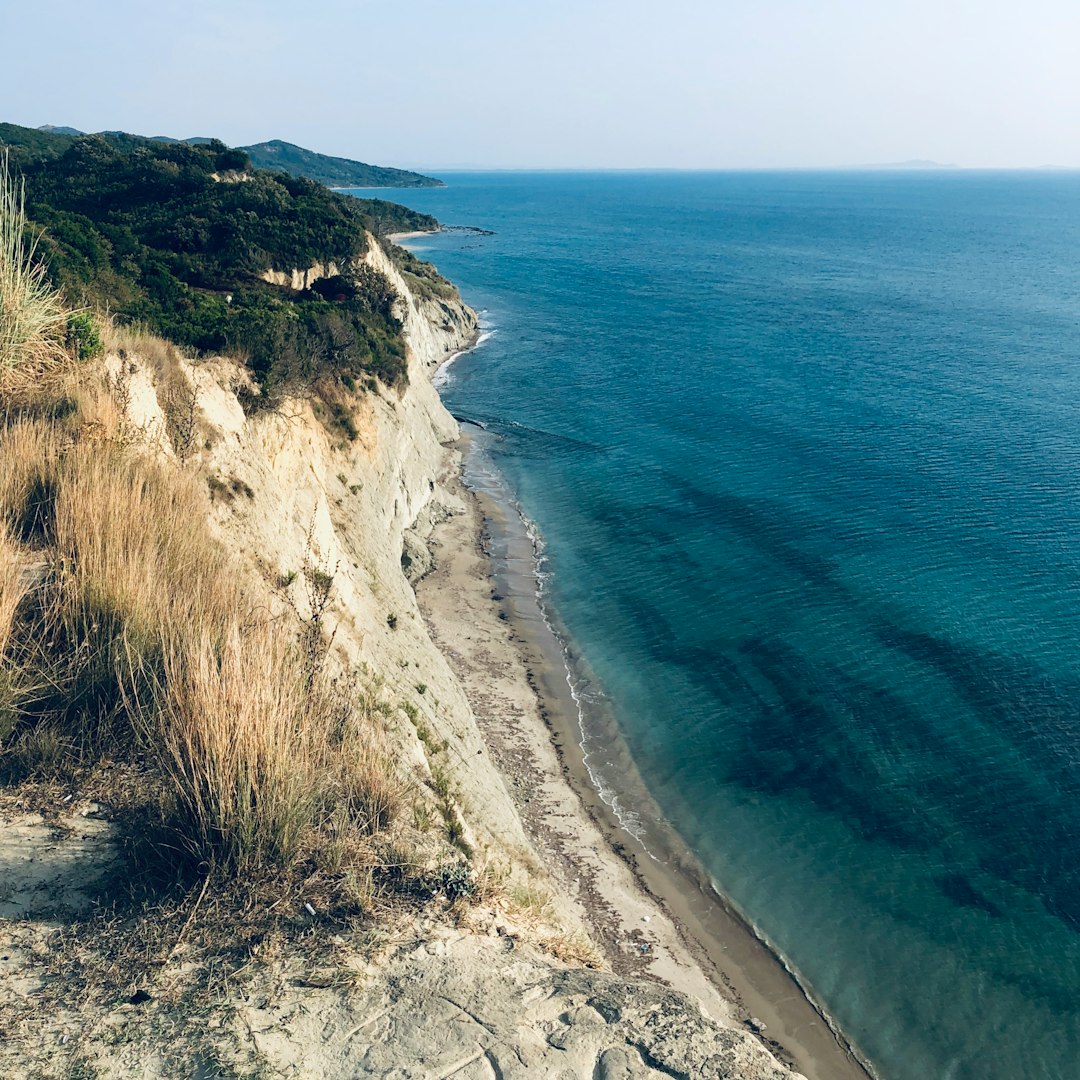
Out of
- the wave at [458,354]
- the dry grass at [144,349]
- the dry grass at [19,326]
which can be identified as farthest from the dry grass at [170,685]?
the wave at [458,354]

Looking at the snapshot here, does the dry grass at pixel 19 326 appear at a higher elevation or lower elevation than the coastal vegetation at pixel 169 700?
higher

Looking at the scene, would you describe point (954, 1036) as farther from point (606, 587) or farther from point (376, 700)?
point (606, 587)

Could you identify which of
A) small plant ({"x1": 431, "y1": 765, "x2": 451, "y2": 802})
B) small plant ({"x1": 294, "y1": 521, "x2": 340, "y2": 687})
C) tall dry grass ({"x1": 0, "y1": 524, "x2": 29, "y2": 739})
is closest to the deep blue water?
small plant ({"x1": 431, "y1": 765, "x2": 451, "y2": 802})

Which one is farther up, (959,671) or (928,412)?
(928,412)

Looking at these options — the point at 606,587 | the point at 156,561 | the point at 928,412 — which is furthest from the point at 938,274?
the point at 156,561

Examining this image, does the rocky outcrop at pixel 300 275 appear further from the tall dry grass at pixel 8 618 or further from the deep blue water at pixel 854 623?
the tall dry grass at pixel 8 618

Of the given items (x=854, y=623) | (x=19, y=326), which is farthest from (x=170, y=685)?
(x=854, y=623)
